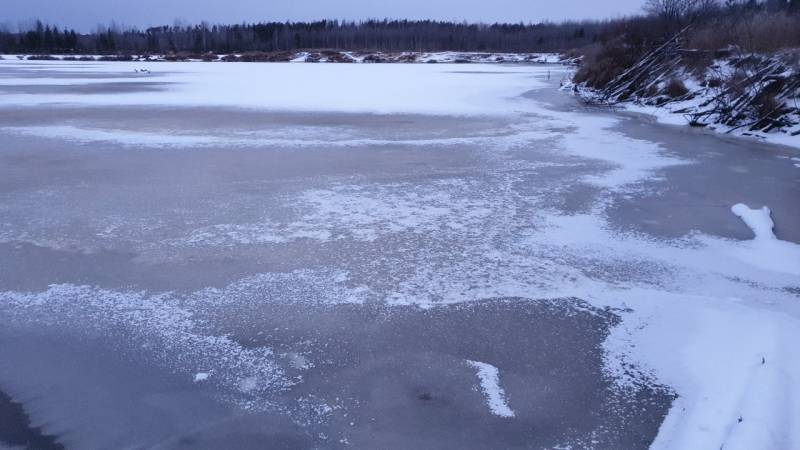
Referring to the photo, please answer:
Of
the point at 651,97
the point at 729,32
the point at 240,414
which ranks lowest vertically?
the point at 240,414

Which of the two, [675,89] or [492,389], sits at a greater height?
[675,89]

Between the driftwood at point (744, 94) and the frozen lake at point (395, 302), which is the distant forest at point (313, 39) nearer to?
the driftwood at point (744, 94)

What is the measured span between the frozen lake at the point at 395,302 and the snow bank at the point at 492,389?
0.09 feet

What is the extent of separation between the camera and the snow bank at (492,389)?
3055mm

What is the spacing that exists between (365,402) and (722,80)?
51.0 ft

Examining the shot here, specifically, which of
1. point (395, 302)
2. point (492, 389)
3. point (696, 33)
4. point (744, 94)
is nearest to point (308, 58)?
point (696, 33)

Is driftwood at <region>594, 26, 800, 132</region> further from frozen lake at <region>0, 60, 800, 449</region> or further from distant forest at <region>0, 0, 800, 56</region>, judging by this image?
distant forest at <region>0, 0, 800, 56</region>

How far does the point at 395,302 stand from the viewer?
14.2 ft

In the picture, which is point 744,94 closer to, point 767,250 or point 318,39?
point 767,250

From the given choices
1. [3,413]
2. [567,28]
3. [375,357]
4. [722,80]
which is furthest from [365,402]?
[567,28]

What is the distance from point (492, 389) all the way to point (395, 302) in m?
1.25

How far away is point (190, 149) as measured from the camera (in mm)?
10016

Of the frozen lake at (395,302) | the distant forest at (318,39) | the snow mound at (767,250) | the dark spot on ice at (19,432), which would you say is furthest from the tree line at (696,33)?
the distant forest at (318,39)

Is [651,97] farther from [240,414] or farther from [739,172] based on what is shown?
[240,414]
